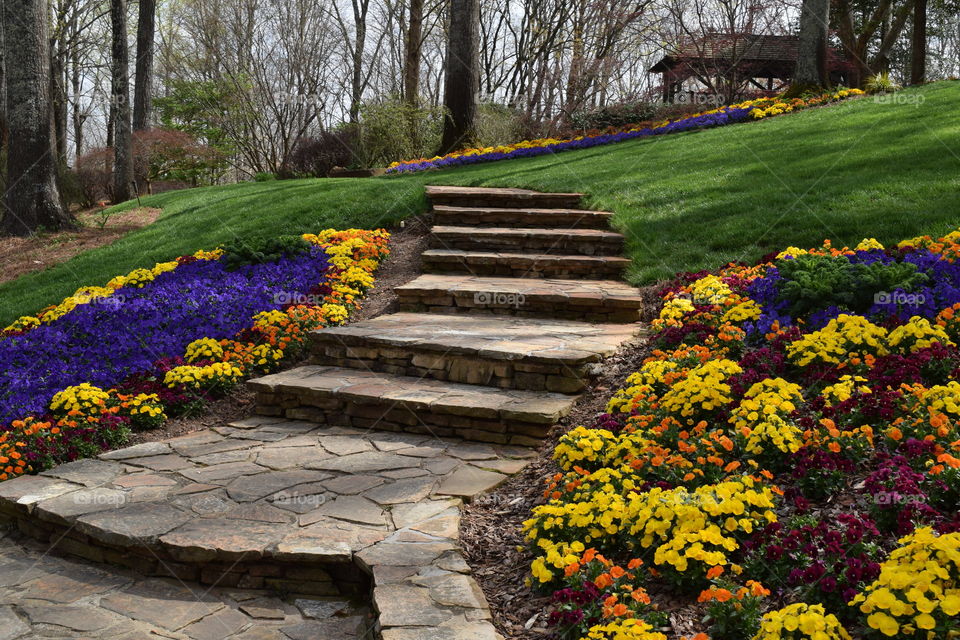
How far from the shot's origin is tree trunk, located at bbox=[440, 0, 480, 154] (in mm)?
13234

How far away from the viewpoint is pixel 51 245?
1034 centimetres

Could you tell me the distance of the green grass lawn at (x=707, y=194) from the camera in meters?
5.90

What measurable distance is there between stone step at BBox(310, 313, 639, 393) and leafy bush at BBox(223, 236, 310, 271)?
2.14 meters

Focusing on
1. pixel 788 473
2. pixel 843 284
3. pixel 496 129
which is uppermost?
pixel 496 129

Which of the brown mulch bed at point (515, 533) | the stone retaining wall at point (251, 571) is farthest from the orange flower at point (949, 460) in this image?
the stone retaining wall at point (251, 571)

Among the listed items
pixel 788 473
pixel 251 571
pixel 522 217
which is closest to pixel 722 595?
pixel 788 473

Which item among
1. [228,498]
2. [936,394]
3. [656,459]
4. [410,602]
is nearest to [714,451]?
[656,459]

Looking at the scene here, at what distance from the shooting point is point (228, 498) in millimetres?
3674

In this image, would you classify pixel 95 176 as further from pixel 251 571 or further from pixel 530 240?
pixel 251 571
